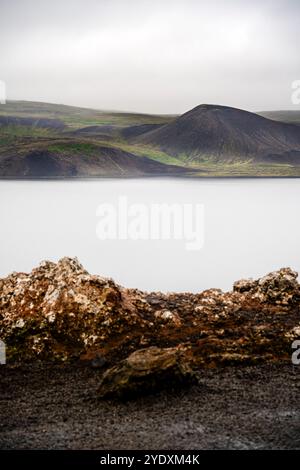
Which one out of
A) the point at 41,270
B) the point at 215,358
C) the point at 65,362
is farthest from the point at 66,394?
the point at 41,270

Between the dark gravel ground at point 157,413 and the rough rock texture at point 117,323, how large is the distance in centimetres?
87

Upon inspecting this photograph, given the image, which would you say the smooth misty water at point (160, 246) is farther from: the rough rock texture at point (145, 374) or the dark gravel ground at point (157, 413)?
the rough rock texture at point (145, 374)

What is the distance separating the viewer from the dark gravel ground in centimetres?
884

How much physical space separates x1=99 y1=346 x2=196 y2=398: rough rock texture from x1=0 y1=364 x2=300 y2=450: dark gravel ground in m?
0.21

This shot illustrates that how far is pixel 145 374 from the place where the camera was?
1090 cm

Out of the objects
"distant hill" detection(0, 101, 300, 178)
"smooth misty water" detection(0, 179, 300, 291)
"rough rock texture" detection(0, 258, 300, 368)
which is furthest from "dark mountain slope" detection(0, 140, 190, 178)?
"rough rock texture" detection(0, 258, 300, 368)

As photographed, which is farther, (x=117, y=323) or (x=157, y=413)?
(x=117, y=323)

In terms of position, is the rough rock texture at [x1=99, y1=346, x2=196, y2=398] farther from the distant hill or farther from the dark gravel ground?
the distant hill

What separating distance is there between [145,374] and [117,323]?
3682 mm

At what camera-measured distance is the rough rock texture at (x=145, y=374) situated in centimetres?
1079

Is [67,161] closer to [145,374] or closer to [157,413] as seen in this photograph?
[145,374]

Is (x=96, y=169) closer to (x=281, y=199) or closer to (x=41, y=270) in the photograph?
(x=281, y=199)

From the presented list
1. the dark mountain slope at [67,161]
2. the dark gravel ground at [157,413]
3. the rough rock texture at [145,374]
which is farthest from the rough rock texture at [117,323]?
the dark mountain slope at [67,161]

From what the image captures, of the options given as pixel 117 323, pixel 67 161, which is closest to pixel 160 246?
pixel 117 323
